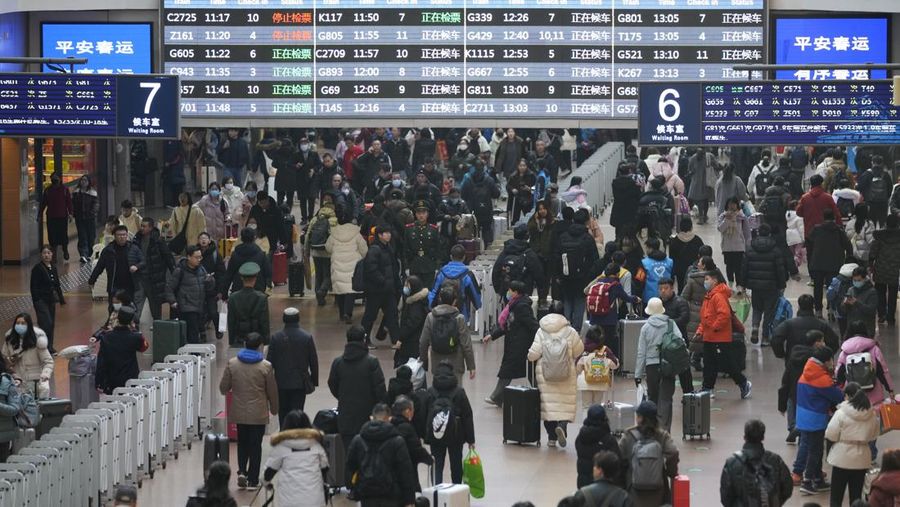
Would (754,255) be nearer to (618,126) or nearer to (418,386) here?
(618,126)

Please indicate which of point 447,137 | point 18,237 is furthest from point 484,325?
point 447,137

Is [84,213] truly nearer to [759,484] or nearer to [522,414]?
[522,414]

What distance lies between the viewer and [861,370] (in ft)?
52.6

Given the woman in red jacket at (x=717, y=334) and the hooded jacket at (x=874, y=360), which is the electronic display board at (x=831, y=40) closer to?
the woman in red jacket at (x=717, y=334)

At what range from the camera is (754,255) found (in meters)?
21.7

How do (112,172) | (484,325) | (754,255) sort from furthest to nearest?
1. (112,172)
2. (484,325)
3. (754,255)

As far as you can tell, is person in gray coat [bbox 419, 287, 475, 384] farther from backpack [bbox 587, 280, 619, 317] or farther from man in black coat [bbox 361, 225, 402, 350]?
man in black coat [bbox 361, 225, 402, 350]

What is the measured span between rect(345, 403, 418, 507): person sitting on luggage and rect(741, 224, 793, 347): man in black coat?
922cm

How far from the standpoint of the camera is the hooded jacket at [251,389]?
15.7 metres

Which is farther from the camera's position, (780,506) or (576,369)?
(576,369)

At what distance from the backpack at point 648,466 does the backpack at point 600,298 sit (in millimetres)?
Result: 7164

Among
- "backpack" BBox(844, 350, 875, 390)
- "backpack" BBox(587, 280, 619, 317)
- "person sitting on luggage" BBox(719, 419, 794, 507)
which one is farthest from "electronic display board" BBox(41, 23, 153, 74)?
"person sitting on luggage" BBox(719, 419, 794, 507)

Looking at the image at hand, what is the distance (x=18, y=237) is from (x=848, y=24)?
1320 centimetres

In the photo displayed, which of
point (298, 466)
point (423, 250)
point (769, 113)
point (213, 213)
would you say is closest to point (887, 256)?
point (769, 113)
